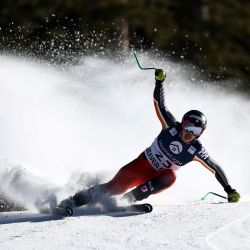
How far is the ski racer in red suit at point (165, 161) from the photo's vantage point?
6449 mm

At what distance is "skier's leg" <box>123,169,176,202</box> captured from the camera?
6.42m

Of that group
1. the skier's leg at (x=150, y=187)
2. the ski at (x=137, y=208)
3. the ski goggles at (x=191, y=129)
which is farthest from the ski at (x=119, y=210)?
Answer: the ski goggles at (x=191, y=129)

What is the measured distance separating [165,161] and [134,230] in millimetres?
1215

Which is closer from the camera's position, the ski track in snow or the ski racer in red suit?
the ski track in snow

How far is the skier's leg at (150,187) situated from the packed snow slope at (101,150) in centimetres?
17

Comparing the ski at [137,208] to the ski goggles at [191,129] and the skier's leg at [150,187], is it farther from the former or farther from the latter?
the ski goggles at [191,129]

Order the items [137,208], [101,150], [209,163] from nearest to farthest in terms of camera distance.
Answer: [137,208]
[209,163]
[101,150]

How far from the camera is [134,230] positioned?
5555mm

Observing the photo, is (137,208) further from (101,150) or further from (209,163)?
(101,150)

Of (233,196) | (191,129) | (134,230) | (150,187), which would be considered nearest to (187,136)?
(191,129)

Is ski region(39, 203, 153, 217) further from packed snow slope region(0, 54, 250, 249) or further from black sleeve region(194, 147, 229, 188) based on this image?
black sleeve region(194, 147, 229, 188)

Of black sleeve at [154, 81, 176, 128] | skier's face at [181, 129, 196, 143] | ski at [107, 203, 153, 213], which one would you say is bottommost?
ski at [107, 203, 153, 213]

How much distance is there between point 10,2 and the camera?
67.5 feet

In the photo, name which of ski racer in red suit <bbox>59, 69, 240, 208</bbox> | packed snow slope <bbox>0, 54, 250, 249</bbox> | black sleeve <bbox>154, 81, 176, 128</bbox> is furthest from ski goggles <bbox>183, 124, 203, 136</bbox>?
packed snow slope <bbox>0, 54, 250, 249</bbox>
